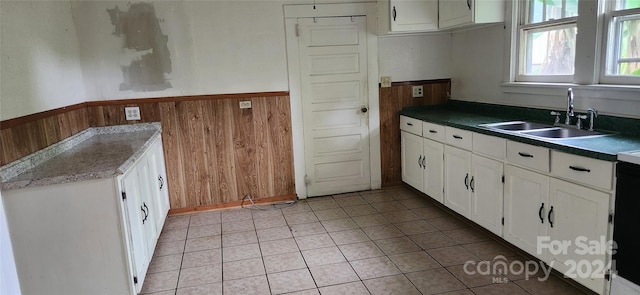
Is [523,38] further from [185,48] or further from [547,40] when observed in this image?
[185,48]

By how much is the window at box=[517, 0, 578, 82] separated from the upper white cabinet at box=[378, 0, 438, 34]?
0.85 m

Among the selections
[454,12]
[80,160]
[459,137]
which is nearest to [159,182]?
[80,160]

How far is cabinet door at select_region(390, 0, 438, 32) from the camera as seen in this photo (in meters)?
4.06

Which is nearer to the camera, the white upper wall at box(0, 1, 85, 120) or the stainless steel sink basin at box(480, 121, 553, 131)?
the white upper wall at box(0, 1, 85, 120)

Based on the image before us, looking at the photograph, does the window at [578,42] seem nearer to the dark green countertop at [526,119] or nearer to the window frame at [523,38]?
the window frame at [523,38]

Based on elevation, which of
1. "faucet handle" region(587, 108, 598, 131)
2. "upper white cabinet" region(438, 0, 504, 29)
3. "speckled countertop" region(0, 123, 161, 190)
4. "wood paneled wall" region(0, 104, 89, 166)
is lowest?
"speckled countertop" region(0, 123, 161, 190)

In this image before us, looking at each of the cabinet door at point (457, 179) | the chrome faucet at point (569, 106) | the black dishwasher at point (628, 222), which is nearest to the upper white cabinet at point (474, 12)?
the chrome faucet at point (569, 106)

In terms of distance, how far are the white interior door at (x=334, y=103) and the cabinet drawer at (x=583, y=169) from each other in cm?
229

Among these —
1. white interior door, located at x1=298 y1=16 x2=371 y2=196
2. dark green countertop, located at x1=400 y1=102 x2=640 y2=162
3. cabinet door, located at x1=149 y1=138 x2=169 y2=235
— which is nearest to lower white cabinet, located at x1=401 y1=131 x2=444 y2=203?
dark green countertop, located at x1=400 y1=102 x2=640 y2=162

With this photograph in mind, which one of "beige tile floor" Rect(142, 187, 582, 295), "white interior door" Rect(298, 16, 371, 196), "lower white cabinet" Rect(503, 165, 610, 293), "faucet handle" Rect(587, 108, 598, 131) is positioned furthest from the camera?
"white interior door" Rect(298, 16, 371, 196)

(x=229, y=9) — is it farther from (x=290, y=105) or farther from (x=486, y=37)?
(x=486, y=37)

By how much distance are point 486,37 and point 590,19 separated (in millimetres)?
1146

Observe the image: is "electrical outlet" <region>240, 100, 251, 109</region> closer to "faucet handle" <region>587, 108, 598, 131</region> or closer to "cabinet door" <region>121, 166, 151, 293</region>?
"cabinet door" <region>121, 166, 151, 293</region>

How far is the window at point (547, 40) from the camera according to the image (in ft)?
10.4
